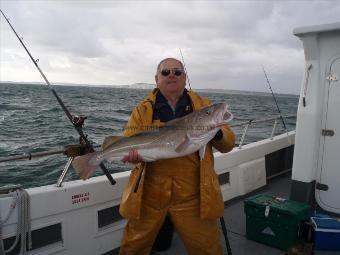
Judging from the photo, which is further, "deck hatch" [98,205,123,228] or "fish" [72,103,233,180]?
"deck hatch" [98,205,123,228]

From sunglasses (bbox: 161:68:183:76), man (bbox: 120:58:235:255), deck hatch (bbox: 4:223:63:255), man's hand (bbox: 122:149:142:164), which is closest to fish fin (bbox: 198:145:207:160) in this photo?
man (bbox: 120:58:235:255)

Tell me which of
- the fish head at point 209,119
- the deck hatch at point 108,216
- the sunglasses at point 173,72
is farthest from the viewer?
the deck hatch at point 108,216

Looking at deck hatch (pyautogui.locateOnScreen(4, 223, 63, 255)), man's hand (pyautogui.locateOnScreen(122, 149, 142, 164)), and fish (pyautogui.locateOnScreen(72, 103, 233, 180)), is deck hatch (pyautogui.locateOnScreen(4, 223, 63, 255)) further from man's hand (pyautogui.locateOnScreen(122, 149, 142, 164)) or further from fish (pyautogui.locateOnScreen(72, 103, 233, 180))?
man's hand (pyautogui.locateOnScreen(122, 149, 142, 164))

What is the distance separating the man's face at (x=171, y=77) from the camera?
361 cm

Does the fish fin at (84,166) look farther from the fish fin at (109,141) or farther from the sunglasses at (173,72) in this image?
the sunglasses at (173,72)

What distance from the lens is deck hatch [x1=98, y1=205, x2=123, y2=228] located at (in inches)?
170

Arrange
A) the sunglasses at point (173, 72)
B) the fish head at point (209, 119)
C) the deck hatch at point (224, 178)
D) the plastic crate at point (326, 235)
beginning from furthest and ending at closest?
the deck hatch at point (224, 178) → the plastic crate at point (326, 235) → the sunglasses at point (173, 72) → the fish head at point (209, 119)

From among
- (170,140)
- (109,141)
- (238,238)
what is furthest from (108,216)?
(238,238)

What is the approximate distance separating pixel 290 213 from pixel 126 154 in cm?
235

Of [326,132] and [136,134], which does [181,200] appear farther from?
[326,132]

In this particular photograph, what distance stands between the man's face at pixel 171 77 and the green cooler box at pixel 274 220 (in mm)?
2142

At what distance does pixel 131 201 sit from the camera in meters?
3.44

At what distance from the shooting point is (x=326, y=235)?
4555 mm

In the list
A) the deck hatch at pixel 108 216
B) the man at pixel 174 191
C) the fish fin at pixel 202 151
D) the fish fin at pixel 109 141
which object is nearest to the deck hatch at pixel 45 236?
the deck hatch at pixel 108 216
